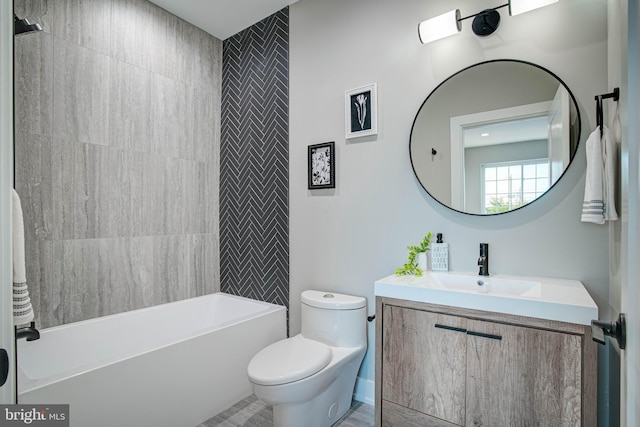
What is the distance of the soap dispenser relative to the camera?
1927 mm

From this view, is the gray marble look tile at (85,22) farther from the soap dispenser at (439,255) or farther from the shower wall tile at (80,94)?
the soap dispenser at (439,255)

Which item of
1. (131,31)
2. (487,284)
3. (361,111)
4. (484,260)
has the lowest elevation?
(487,284)

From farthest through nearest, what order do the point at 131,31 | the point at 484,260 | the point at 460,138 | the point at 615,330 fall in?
the point at 131,31, the point at 460,138, the point at 484,260, the point at 615,330

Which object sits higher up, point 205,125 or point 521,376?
point 205,125

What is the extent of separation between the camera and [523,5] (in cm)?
166

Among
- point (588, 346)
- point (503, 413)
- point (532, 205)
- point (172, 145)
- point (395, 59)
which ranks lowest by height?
point (503, 413)

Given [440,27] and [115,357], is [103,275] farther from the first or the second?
[440,27]

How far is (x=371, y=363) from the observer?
87.2 inches

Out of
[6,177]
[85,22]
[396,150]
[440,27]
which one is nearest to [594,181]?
[396,150]

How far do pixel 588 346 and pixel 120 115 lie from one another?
2.99 metres

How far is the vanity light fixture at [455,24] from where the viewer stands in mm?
1795

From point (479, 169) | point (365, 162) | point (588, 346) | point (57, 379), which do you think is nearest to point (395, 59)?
point (365, 162)

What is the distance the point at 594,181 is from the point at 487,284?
66cm

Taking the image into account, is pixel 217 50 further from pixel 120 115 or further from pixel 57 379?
pixel 57 379
